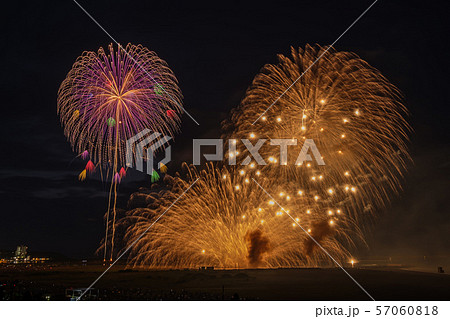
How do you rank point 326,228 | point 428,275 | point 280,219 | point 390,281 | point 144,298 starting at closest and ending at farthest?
point 144,298, point 390,281, point 428,275, point 326,228, point 280,219

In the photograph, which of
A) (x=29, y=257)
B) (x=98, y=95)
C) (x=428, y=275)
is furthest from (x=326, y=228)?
(x=29, y=257)

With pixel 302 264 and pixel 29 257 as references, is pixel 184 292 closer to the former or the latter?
pixel 302 264

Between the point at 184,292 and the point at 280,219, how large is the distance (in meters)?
16.7

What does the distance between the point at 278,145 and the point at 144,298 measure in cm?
1823

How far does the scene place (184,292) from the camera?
22.4 meters

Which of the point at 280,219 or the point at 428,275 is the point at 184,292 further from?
the point at 428,275

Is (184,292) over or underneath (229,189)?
underneath

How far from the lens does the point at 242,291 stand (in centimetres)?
2242

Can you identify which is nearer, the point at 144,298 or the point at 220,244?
the point at 144,298

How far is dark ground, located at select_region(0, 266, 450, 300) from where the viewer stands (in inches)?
826

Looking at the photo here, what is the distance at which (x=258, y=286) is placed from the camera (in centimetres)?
2439

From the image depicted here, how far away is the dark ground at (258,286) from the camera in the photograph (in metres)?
21.0
